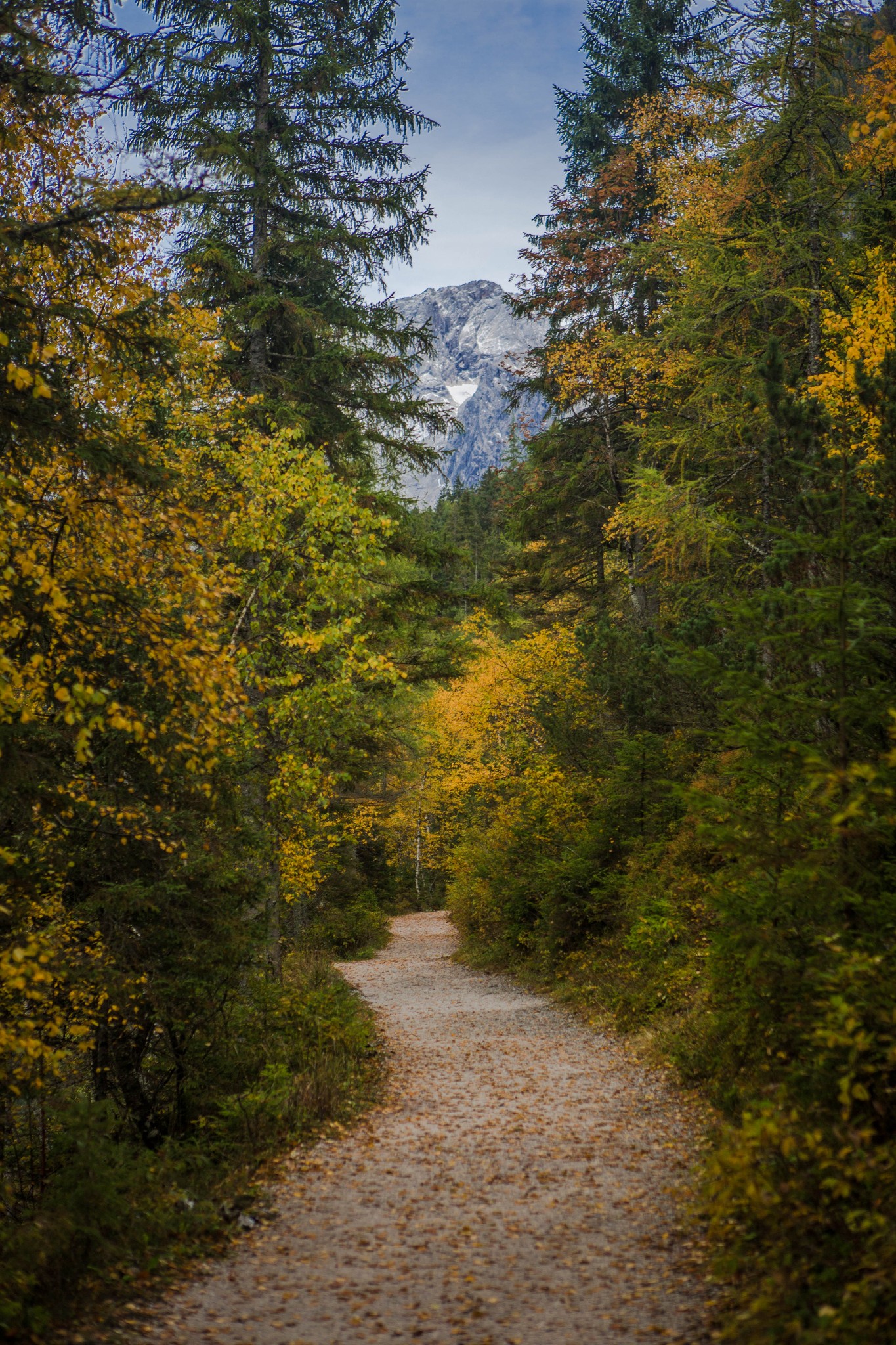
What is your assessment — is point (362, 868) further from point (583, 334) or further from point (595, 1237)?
point (595, 1237)

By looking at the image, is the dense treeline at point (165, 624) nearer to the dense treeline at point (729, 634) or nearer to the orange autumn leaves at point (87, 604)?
the orange autumn leaves at point (87, 604)

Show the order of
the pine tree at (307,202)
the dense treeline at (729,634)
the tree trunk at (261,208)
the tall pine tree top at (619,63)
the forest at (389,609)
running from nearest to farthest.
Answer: the dense treeline at (729,634) → the forest at (389,609) → the pine tree at (307,202) → the tree trunk at (261,208) → the tall pine tree top at (619,63)

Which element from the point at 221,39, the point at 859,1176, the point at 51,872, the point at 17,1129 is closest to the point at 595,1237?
the point at 859,1176

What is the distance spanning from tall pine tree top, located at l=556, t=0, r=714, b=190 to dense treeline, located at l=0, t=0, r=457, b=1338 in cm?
733

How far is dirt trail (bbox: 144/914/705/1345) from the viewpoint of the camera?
3936 millimetres

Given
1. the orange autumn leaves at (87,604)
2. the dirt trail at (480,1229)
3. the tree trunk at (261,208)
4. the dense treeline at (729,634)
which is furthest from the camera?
the tree trunk at (261,208)

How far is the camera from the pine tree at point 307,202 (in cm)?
1249

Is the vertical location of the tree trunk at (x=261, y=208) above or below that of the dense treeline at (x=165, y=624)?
above

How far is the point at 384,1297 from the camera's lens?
422 cm

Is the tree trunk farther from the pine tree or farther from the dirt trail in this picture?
the dirt trail

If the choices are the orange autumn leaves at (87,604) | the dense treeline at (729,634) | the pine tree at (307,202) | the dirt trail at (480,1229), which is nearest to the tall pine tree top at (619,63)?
the dense treeline at (729,634)

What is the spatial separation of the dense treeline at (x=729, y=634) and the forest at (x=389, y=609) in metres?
0.06

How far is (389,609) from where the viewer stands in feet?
45.1

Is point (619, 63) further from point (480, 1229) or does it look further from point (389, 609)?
point (480, 1229)
